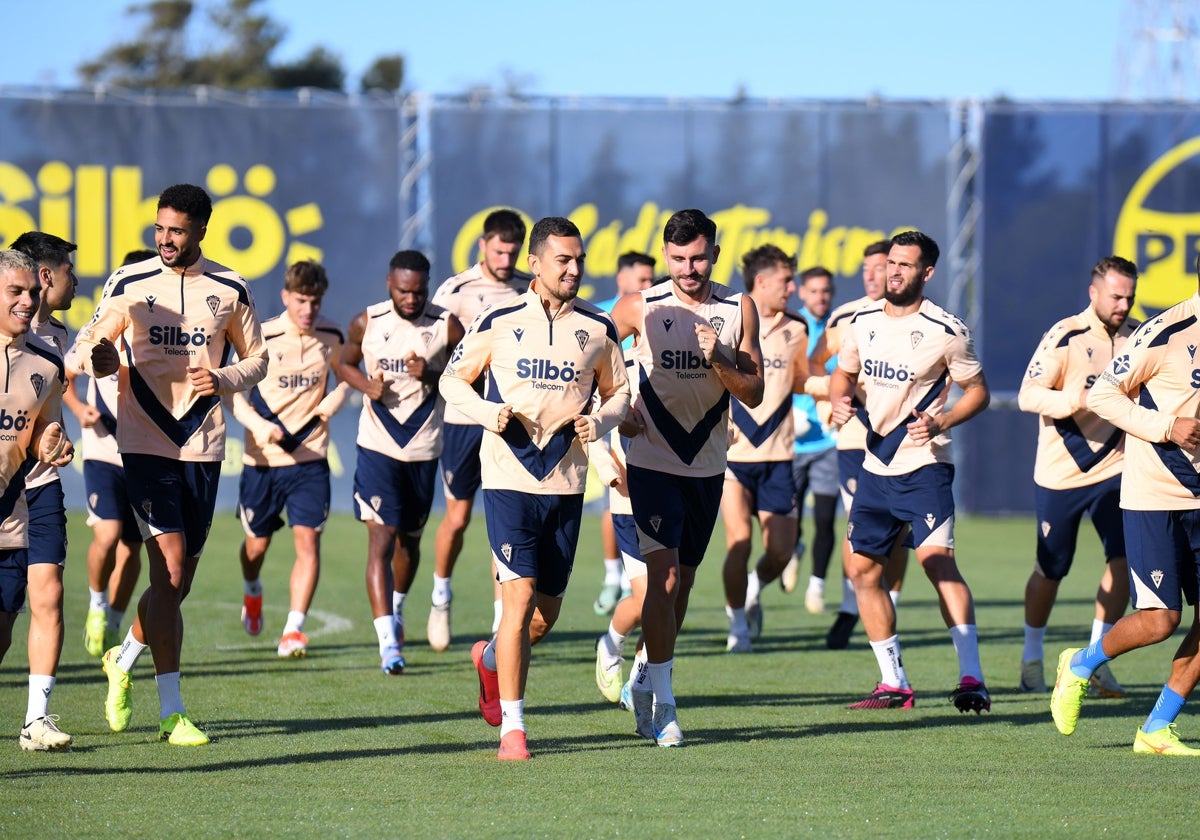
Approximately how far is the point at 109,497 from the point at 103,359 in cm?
333

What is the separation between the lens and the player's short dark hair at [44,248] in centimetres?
759

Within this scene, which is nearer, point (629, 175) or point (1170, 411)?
point (1170, 411)

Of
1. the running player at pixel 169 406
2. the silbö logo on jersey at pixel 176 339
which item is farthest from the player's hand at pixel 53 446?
the silbö logo on jersey at pixel 176 339

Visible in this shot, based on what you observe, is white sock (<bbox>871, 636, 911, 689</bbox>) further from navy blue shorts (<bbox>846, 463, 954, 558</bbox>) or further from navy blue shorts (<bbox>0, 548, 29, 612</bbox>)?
navy blue shorts (<bbox>0, 548, 29, 612</bbox>)

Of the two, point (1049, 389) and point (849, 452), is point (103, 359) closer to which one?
point (1049, 389)

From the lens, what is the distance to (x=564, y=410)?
23.7 feet

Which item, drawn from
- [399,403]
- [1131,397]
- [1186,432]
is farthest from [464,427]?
[1186,432]

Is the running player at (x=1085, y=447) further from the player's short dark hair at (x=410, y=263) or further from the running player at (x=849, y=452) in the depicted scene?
the player's short dark hair at (x=410, y=263)

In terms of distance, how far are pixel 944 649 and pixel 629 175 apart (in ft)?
38.2

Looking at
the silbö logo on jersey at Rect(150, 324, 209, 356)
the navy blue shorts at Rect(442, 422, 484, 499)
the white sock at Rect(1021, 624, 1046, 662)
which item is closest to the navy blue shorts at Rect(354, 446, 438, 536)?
the navy blue shorts at Rect(442, 422, 484, 499)

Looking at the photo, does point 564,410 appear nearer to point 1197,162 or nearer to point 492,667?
point 492,667

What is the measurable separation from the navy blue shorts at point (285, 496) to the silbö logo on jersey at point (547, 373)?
3.71 m

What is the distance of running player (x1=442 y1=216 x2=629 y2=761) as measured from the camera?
7.12m

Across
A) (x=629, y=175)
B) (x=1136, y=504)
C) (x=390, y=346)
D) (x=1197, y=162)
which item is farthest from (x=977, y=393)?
(x=1197, y=162)
